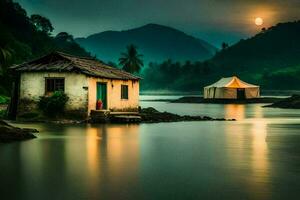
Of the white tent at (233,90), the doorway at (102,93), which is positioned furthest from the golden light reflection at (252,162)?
the white tent at (233,90)

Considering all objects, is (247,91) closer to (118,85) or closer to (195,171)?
(118,85)

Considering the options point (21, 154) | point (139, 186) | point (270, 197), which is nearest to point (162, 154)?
point (21, 154)

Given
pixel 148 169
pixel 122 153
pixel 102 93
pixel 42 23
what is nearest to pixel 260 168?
pixel 148 169

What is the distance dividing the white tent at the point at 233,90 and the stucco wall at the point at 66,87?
202ft

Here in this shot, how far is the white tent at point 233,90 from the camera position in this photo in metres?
92.9

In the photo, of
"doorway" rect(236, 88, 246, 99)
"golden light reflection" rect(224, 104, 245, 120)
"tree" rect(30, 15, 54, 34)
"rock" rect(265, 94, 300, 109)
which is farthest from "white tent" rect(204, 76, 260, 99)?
"tree" rect(30, 15, 54, 34)

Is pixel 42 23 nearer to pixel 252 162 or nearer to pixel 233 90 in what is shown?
pixel 233 90

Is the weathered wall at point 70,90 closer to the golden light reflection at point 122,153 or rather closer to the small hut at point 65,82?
the small hut at point 65,82

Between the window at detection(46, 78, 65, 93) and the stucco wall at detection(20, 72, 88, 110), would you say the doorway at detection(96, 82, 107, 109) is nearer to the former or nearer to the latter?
the stucco wall at detection(20, 72, 88, 110)

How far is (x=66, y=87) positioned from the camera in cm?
3412

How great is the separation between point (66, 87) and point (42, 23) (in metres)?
98.5

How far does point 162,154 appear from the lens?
17734 millimetres

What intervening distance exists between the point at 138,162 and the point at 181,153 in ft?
9.66

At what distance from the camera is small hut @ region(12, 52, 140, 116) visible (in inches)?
1331
